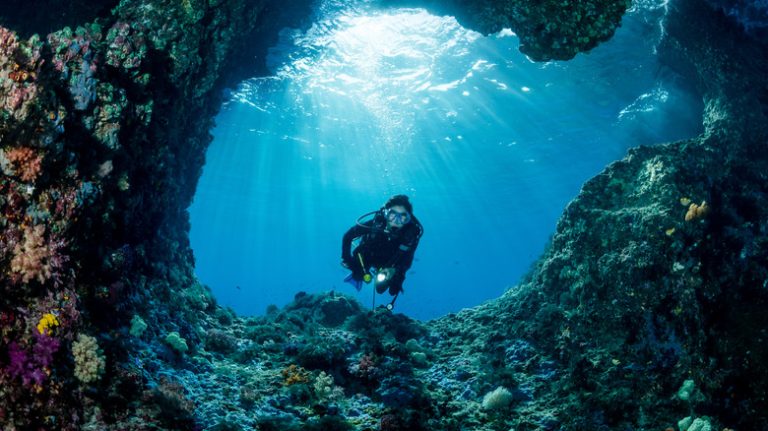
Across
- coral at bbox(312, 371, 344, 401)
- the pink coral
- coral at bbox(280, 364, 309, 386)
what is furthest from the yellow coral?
coral at bbox(312, 371, 344, 401)

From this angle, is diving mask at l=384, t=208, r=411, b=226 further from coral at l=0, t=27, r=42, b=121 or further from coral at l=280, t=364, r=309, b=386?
coral at l=0, t=27, r=42, b=121

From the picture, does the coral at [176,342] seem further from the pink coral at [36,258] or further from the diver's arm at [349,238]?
the diver's arm at [349,238]

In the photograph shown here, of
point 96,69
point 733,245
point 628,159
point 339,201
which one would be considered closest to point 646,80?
point 628,159

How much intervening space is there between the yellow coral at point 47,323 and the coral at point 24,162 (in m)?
1.53

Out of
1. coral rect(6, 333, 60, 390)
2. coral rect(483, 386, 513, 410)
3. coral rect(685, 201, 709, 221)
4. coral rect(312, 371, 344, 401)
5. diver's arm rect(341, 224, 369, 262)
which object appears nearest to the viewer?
coral rect(6, 333, 60, 390)

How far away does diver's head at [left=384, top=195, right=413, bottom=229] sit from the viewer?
953 cm

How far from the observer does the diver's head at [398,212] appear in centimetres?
953

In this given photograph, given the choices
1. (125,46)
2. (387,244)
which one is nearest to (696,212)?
(387,244)

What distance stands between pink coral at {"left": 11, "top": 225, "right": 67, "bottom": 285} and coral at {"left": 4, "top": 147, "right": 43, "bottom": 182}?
1.90 ft

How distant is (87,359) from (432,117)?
24.0 meters

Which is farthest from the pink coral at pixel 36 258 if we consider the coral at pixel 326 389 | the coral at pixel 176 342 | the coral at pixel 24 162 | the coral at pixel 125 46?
the coral at pixel 326 389

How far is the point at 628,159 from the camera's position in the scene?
25.7ft

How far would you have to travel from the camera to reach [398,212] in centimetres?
952

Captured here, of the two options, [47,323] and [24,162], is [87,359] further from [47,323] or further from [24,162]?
[24,162]
